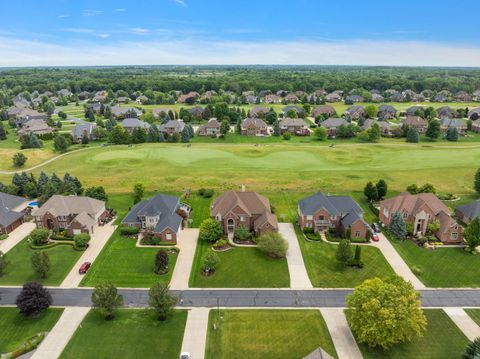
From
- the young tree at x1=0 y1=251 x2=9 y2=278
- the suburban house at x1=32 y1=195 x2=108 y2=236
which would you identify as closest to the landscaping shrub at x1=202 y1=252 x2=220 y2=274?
the suburban house at x1=32 y1=195 x2=108 y2=236

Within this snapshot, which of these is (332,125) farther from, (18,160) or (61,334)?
(61,334)

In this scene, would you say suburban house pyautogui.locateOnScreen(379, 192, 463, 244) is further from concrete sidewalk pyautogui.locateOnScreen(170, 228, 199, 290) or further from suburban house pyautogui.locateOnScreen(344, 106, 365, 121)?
suburban house pyautogui.locateOnScreen(344, 106, 365, 121)

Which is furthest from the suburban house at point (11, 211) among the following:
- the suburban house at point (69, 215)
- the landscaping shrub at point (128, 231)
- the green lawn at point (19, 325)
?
the green lawn at point (19, 325)

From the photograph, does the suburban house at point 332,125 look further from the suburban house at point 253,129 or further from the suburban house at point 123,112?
the suburban house at point 123,112

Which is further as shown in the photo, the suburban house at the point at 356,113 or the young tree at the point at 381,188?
the suburban house at the point at 356,113

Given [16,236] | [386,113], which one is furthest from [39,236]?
[386,113]
